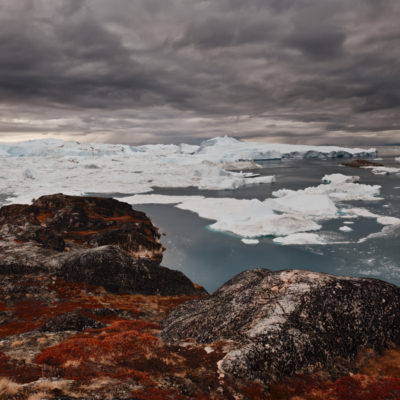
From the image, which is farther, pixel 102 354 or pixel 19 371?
pixel 102 354

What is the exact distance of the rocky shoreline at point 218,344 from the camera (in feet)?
27.2

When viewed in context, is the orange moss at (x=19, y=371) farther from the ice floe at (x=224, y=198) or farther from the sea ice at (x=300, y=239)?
the sea ice at (x=300, y=239)

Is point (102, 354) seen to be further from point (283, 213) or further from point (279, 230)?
point (283, 213)

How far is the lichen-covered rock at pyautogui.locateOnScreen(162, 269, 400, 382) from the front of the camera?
10.1 meters

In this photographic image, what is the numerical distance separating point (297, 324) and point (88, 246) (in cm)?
3347

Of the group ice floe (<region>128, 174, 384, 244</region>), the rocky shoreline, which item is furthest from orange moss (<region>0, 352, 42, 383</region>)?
ice floe (<region>128, 174, 384, 244</region>)

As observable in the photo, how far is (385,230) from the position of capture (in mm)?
48469

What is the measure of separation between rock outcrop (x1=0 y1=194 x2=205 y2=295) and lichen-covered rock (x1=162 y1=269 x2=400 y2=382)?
10988 millimetres

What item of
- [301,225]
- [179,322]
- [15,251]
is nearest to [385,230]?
[301,225]

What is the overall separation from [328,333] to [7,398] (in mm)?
10592

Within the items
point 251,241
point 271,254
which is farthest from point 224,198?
point 271,254

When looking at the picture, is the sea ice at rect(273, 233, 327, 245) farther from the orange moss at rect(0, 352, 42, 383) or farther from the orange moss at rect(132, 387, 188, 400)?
the orange moss at rect(0, 352, 42, 383)

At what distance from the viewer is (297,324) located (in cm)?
1130

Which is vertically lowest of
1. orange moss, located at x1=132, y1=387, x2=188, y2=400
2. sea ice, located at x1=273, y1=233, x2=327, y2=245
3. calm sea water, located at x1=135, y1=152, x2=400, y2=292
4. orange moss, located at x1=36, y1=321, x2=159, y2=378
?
calm sea water, located at x1=135, y1=152, x2=400, y2=292
